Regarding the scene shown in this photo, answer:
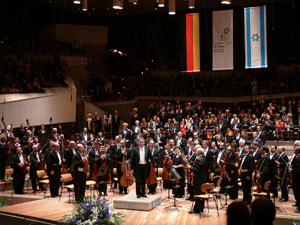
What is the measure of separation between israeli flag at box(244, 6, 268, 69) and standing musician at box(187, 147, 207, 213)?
6358 mm

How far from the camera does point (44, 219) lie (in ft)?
24.9

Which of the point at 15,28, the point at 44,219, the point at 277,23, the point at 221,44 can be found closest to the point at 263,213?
the point at 44,219

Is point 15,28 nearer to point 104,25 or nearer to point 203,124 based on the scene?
point 104,25

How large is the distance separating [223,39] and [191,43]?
1.27 meters

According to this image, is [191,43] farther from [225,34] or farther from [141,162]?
[141,162]

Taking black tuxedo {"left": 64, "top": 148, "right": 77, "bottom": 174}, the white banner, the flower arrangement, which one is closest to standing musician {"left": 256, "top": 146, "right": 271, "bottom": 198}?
the flower arrangement

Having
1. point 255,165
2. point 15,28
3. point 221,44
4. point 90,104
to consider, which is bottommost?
point 255,165

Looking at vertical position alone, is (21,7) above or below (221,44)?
above

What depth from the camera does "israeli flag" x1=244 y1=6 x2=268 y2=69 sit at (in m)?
13.5

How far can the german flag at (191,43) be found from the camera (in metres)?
14.5

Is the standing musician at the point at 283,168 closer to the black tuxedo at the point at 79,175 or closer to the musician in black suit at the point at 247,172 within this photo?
the musician in black suit at the point at 247,172

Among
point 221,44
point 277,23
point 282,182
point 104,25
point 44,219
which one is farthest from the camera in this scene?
point 104,25

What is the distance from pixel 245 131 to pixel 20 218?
9.50m

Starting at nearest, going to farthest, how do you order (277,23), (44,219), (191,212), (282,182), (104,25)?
(44,219) < (191,212) < (282,182) < (277,23) < (104,25)
